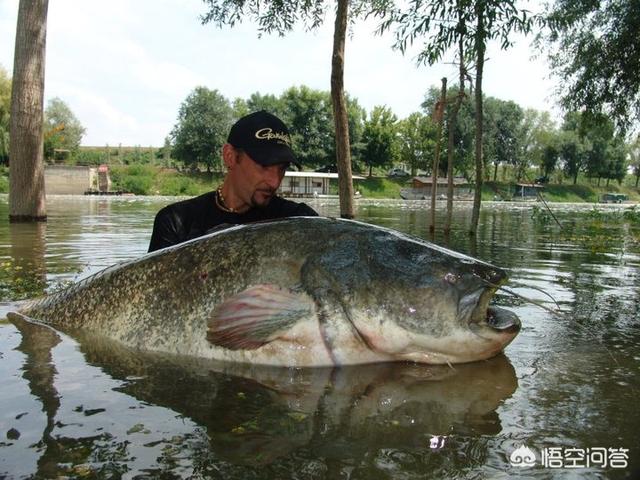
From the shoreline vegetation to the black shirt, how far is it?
174 feet

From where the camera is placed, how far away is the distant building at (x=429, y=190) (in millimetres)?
66750

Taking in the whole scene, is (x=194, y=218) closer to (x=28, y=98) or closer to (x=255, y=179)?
(x=255, y=179)

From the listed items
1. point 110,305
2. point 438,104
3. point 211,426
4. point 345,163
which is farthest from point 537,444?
point 438,104

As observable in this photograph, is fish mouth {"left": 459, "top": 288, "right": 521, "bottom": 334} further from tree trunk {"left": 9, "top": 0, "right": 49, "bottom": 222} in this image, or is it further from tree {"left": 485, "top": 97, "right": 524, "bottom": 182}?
tree {"left": 485, "top": 97, "right": 524, "bottom": 182}

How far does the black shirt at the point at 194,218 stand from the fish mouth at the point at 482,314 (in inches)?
52.8

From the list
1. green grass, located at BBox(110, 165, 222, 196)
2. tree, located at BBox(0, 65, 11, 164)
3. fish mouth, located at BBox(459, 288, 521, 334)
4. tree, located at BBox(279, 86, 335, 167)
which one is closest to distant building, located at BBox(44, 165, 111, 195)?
tree, located at BBox(0, 65, 11, 164)

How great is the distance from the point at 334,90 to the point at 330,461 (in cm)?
1023

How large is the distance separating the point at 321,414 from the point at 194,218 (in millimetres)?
1966

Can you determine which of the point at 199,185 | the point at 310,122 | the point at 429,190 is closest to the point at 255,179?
the point at 199,185

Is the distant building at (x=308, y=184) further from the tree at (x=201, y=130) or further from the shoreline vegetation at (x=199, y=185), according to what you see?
the tree at (x=201, y=130)

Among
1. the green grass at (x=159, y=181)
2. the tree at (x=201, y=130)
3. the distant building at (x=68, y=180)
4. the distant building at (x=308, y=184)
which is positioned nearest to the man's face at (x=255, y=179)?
the green grass at (x=159, y=181)

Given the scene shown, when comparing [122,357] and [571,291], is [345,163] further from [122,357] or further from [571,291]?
[122,357]

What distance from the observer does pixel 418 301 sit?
2609 mm

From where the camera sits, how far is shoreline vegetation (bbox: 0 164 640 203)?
60.8m
